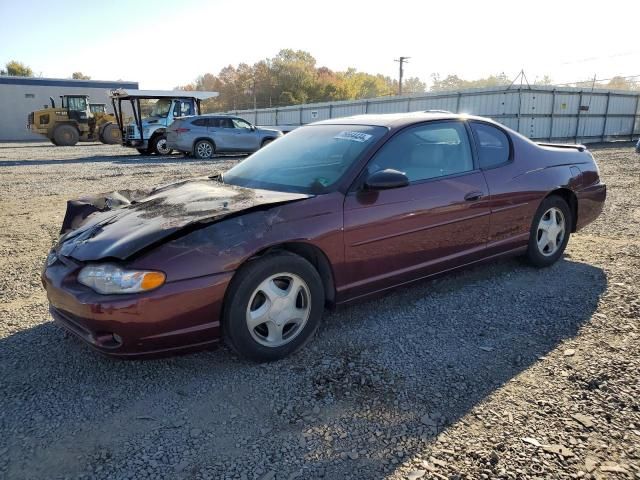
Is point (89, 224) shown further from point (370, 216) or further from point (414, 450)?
point (414, 450)

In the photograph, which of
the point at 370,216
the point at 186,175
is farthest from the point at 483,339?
the point at 186,175

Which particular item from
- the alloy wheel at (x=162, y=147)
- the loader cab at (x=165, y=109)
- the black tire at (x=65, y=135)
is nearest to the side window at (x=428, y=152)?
the alloy wheel at (x=162, y=147)

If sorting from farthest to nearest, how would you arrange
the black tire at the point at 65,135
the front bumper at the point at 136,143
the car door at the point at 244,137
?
the black tire at the point at 65,135 < the front bumper at the point at 136,143 < the car door at the point at 244,137

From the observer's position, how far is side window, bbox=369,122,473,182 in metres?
3.49

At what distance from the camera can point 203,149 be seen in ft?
55.3

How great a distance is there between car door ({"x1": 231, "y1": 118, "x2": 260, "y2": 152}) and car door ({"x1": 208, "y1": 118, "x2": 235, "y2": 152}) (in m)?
0.14

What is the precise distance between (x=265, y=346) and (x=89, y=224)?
1.52 metres

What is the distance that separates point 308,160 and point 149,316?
171 centimetres

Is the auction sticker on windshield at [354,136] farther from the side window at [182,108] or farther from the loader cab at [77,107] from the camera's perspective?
the loader cab at [77,107]

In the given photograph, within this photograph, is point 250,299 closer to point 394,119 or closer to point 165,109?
point 394,119

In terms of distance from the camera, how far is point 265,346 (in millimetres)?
2863

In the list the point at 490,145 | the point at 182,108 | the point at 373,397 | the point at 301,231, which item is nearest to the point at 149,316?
the point at 301,231

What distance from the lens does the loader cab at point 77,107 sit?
2712cm

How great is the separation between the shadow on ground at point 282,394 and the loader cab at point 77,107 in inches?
1085
